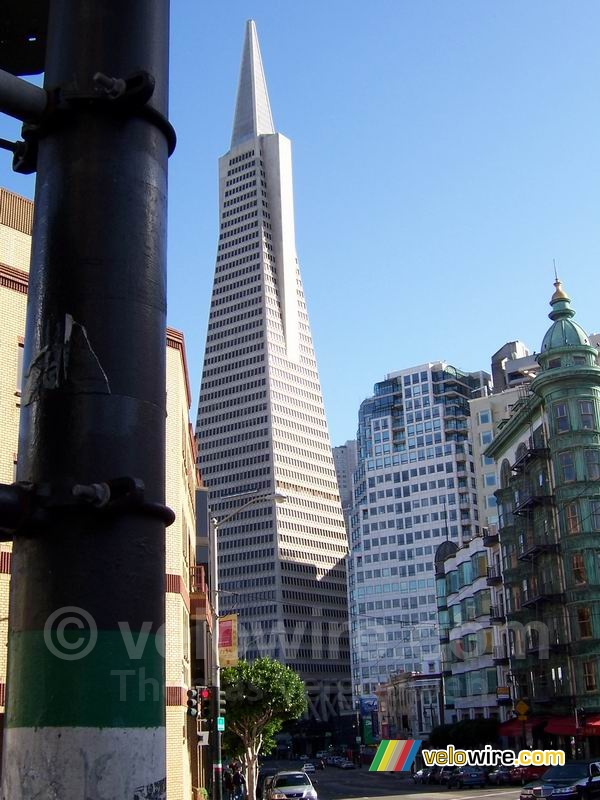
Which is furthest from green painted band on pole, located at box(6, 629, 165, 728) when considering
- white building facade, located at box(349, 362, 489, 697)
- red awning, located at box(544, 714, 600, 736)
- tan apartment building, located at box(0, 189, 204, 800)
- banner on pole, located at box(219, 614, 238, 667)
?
white building facade, located at box(349, 362, 489, 697)

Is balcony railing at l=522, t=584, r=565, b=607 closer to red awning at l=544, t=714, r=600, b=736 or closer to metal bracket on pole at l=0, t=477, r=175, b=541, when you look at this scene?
red awning at l=544, t=714, r=600, b=736

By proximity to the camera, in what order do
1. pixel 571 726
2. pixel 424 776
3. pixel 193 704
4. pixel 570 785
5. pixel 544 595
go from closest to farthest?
pixel 193 704, pixel 570 785, pixel 571 726, pixel 544 595, pixel 424 776

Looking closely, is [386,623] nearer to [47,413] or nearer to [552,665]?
[552,665]

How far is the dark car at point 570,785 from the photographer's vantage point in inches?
1377

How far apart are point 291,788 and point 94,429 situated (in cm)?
4000

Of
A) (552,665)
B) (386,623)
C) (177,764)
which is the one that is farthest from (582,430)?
(386,623)

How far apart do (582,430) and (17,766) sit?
65.4 meters

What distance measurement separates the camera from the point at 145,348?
11.8ft

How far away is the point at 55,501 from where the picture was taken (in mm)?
3248

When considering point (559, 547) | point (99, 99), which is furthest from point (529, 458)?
point (99, 99)

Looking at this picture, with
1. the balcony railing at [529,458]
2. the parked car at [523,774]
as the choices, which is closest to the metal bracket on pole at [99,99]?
the parked car at [523,774]

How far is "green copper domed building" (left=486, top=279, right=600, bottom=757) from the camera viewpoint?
61500 millimetres
